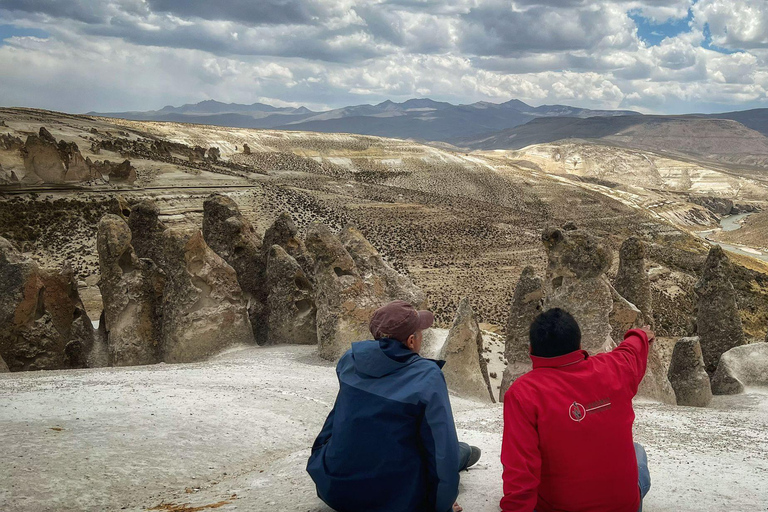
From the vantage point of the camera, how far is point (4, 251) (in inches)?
484

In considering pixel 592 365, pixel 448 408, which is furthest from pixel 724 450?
pixel 448 408

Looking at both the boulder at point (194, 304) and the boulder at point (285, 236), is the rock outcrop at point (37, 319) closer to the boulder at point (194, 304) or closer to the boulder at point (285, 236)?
the boulder at point (194, 304)

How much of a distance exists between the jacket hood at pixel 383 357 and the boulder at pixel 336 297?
8068 millimetres

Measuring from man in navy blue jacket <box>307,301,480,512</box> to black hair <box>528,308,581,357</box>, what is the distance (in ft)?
2.32

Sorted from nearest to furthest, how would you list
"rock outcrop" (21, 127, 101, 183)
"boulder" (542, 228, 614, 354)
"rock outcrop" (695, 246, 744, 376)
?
"boulder" (542, 228, 614, 354) → "rock outcrop" (695, 246, 744, 376) → "rock outcrop" (21, 127, 101, 183)

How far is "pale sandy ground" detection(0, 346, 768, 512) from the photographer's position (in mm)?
4996

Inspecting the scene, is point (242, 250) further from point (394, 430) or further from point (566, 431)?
point (566, 431)

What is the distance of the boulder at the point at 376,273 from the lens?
45.6 ft

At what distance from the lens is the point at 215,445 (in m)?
6.55

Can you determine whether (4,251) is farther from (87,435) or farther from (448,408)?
(448,408)

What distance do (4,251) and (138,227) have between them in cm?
450

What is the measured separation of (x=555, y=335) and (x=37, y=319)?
1213 cm

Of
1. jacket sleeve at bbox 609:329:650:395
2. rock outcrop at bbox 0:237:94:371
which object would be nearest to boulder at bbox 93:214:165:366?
rock outcrop at bbox 0:237:94:371

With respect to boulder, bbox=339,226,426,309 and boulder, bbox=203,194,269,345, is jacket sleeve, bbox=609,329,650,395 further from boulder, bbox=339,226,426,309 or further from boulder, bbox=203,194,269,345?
boulder, bbox=203,194,269,345
